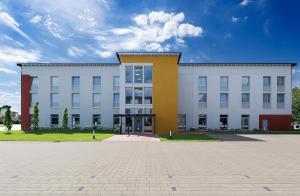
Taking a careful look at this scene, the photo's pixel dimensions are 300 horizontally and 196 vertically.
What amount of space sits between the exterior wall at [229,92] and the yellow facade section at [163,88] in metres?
5.13

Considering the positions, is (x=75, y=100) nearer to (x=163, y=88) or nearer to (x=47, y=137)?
(x=47, y=137)

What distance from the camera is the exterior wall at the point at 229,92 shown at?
39.8 meters

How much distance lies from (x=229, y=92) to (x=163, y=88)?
12.3 metres

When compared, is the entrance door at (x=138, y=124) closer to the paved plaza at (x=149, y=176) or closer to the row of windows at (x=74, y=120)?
the row of windows at (x=74, y=120)

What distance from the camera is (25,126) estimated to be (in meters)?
40.7

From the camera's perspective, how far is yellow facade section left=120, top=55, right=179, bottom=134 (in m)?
34.8

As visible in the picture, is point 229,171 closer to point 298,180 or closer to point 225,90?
point 298,180

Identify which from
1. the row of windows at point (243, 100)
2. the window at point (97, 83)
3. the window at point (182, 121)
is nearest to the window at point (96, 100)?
the window at point (97, 83)

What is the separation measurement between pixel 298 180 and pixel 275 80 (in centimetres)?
3546

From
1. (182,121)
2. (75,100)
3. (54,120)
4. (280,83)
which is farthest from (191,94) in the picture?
(54,120)

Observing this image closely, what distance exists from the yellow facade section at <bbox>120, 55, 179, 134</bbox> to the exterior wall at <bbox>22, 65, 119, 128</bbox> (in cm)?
727

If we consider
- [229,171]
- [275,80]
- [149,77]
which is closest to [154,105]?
[149,77]

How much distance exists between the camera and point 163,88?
115 feet

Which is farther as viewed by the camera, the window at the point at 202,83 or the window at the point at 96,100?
the window at the point at 96,100
